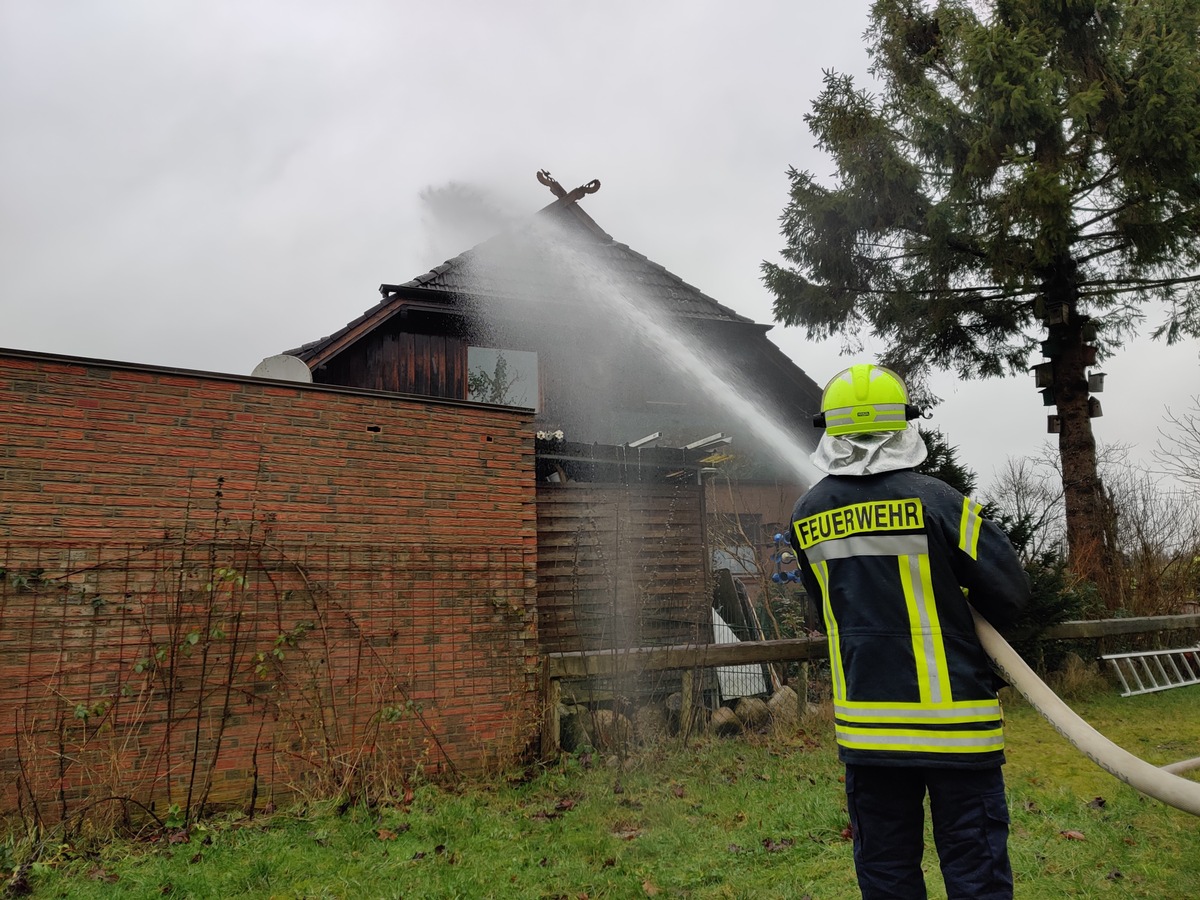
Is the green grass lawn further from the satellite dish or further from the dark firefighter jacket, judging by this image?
the satellite dish

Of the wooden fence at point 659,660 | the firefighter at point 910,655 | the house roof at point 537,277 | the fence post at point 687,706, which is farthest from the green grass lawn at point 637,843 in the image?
the house roof at point 537,277

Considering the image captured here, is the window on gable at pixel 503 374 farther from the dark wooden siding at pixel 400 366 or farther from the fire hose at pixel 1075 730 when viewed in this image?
the fire hose at pixel 1075 730

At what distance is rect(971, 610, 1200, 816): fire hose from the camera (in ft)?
8.21

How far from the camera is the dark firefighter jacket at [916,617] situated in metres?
2.67

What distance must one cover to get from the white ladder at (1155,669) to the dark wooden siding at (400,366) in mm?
9624

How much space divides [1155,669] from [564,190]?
1158 centimetres

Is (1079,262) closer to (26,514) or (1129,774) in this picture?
(1129,774)

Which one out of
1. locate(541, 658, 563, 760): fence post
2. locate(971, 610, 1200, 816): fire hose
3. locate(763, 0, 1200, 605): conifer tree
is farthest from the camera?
locate(763, 0, 1200, 605): conifer tree

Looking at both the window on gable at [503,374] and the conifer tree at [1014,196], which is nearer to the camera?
the conifer tree at [1014,196]

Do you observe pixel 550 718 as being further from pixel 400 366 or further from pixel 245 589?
pixel 400 366

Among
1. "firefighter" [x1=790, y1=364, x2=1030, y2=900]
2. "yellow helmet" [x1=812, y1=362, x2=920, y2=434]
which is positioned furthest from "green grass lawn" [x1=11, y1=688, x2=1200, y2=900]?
"yellow helmet" [x1=812, y1=362, x2=920, y2=434]

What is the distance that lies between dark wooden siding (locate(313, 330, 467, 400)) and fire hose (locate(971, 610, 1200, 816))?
36.9 ft

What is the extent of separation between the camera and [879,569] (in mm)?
2846

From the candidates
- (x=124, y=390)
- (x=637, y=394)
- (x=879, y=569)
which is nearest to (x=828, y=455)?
(x=879, y=569)
